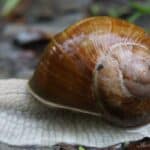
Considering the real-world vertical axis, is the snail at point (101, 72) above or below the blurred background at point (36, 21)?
above

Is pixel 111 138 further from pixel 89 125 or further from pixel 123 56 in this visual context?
pixel 123 56

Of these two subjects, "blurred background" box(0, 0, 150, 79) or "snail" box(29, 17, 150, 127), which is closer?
"snail" box(29, 17, 150, 127)

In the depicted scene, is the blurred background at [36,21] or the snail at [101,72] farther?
the blurred background at [36,21]

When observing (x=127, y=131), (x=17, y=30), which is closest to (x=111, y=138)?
(x=127, y=131)

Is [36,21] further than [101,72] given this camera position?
Yes

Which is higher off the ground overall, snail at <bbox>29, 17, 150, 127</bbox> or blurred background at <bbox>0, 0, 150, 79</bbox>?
snail at <bbox>29, 17, 150, 127</bbox>
